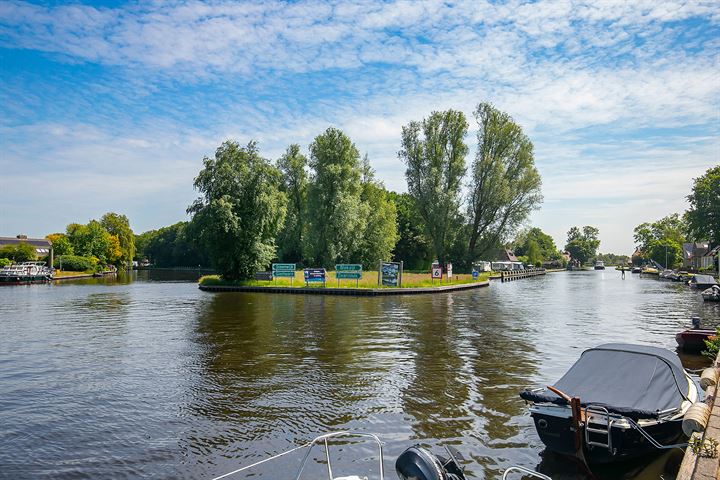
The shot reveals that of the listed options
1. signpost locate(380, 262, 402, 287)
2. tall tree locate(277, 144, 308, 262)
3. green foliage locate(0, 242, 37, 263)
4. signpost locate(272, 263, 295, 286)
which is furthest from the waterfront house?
signpost locate(380, 262, 402, 287)

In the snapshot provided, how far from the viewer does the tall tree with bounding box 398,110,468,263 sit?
62.2m

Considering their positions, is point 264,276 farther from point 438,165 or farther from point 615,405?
point 615,405

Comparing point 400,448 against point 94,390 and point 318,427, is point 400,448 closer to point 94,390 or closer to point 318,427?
point 318,427

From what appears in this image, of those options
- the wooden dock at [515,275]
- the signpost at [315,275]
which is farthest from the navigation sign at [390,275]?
the wooden dock at [515,275]

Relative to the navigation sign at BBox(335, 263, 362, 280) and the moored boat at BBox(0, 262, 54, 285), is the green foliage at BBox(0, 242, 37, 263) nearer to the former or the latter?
the moored boat at BBox(0, 262, 54, 285)

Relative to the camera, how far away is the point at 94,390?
1359 cm

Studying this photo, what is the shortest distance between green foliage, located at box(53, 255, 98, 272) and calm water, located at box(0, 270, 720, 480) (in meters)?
81.3

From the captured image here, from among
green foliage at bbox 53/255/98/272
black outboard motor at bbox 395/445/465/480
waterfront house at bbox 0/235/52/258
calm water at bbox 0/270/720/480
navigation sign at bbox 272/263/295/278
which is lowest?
calm water at bbox 0/270/720/480

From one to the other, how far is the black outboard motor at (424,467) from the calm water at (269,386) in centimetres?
210

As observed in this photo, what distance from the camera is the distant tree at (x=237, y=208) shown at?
5353cm

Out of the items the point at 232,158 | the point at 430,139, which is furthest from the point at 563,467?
the point at 430,139

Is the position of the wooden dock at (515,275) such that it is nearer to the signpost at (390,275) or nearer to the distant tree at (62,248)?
the signpost at (390,275)

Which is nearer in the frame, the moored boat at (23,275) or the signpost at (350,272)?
the signpost at (350,272)

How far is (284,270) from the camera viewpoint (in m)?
53.4
